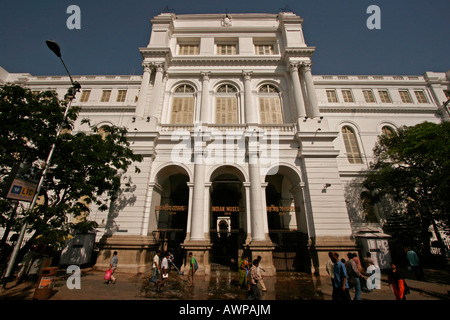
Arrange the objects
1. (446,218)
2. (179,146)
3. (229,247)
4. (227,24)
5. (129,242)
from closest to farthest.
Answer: (129,242) < (446,218) < (179,146) < (229,247) < (227,24)

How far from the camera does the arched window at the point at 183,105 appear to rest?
17.5m

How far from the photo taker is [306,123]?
1546 cm

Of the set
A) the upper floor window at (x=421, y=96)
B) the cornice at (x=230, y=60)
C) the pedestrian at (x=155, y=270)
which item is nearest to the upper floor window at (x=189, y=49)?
the cornice at (x=230, y=60)

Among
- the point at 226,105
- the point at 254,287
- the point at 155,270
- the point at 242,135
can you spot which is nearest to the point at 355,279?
the point at 254,287

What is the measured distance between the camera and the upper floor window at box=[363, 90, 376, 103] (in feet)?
78.5

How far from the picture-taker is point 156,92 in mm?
17062

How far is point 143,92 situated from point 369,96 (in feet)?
85.4

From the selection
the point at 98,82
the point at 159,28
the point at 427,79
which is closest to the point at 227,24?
the point at 159,28

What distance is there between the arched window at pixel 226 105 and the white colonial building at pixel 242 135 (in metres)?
0.09

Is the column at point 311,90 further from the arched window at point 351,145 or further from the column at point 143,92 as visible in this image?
the column at point 143,92

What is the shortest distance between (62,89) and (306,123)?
2902cm

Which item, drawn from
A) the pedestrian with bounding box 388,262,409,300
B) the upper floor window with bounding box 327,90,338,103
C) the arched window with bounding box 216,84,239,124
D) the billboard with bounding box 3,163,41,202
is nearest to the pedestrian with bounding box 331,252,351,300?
the pedestrian with bounding box 388,262,409,300

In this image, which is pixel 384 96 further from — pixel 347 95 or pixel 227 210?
pixel 227 210

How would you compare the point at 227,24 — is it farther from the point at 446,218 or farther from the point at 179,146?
the point at 446,218
